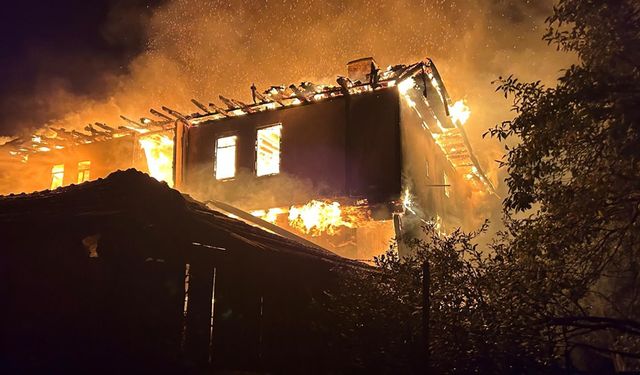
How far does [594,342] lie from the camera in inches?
515

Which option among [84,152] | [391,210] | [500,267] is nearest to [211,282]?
[500,267]

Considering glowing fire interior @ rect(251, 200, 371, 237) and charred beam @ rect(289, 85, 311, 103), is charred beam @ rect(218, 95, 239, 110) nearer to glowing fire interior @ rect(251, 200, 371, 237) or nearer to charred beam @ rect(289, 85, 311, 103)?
charred beam @ rect(289, 85, 311, 103)

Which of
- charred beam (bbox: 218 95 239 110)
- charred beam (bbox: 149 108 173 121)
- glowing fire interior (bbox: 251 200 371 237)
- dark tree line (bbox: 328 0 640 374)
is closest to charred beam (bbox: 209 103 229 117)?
charred beam (bbox: 218 95 239 110)

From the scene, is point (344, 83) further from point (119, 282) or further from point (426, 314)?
point (426, 314)

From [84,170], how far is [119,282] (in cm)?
2133

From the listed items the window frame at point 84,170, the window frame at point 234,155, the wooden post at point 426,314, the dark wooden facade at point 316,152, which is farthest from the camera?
the window frame at point 84,170

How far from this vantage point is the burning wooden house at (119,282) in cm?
736

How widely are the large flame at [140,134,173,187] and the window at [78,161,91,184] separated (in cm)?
356

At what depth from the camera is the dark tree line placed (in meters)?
7.25

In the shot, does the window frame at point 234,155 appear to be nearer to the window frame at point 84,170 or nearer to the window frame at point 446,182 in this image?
the window frame at point 84,170

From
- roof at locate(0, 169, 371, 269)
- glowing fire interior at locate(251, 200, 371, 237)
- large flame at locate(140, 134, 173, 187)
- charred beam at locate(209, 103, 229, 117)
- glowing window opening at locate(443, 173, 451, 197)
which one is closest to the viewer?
roof at locate(0, 169, 371, 269)

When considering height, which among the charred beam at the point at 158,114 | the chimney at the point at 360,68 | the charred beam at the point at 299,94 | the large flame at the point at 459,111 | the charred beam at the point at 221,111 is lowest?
the charred beam at the point at 158,114

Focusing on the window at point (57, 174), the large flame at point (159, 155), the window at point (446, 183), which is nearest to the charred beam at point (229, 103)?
the large flame at point (159, 155)

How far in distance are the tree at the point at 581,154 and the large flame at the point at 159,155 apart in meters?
19.9
